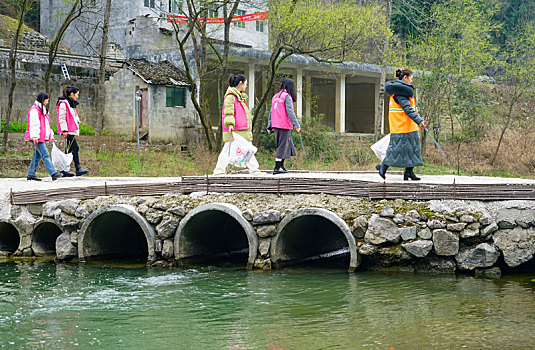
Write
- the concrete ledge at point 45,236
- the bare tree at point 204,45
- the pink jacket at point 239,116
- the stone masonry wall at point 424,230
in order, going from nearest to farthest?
1. the stone masonry wall at point 424,230
2. the concrete ledge at point 45,236
3. the pink jacket at point 239,116
4. the bare tree at point 204,45

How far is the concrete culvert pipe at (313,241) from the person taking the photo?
10.3m

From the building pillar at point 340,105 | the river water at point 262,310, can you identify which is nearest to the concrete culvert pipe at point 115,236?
the river water at point 262,310

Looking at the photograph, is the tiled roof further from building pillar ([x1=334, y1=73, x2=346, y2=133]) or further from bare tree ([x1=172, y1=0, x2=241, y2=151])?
building pillar ([x1=334, y1=73, x2=346, y2=133])

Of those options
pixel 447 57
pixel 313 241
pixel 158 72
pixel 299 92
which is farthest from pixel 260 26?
pixel 313 241

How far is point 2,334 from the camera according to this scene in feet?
24.0

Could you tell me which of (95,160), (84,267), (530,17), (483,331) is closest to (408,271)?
(483,331)

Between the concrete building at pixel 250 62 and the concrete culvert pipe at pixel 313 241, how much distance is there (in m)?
15.2

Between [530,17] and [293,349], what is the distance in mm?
51695

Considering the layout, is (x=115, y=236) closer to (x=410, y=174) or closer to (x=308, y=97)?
(x=410, y=174)

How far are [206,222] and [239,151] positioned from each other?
1495 mm

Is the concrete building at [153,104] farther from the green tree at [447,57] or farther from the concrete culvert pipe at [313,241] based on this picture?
the concrete culvert pipe at [313,241]

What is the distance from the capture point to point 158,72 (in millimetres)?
30172

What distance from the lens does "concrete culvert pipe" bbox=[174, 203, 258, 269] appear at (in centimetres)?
1095

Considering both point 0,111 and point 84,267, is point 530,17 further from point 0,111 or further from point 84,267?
point 84,267
